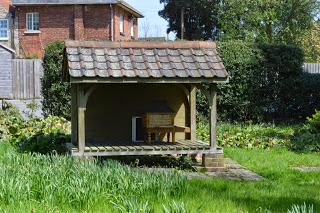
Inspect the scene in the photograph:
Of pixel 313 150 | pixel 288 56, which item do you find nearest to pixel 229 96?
pixel 288 56

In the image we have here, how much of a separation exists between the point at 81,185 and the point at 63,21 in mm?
36530

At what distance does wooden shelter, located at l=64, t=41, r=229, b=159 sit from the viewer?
1089cm

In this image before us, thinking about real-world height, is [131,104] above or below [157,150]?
above

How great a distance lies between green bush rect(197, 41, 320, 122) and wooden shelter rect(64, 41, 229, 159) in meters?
8.19

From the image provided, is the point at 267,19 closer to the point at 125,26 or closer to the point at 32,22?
the point at 125,26

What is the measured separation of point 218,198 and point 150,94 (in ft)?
19.0

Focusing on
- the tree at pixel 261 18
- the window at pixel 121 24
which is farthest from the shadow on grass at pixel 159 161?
the window at pixel 121 24

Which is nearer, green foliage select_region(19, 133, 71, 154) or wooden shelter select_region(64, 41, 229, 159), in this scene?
wooden shelter select_region(64, 41, 229, 159)

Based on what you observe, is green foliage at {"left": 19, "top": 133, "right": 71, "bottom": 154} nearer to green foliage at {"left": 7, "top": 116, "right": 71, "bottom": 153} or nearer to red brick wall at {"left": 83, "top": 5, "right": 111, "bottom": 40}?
green foliage at {"left": 7, "top": 116, "right": 71, "bottom": 153}

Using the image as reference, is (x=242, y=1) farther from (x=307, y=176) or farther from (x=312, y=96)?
(x=307, y=176)

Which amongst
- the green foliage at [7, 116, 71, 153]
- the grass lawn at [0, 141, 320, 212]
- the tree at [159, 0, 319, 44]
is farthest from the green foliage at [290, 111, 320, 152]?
the tree at [159, 0, 319, 44]

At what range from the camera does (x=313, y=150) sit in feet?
48.7

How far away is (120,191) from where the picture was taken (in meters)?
7.28

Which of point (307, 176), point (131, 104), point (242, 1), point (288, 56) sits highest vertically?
point (242, 1)
